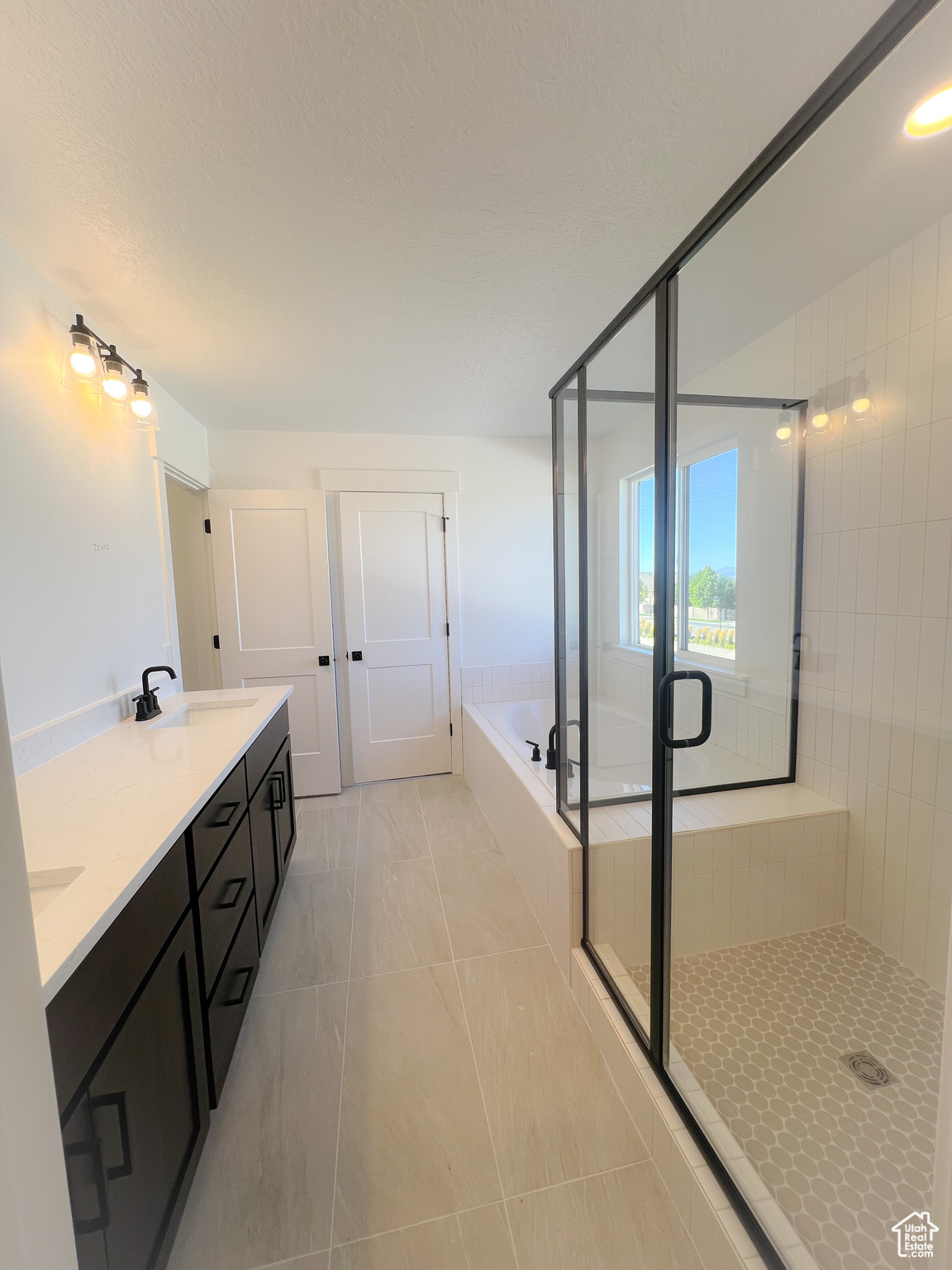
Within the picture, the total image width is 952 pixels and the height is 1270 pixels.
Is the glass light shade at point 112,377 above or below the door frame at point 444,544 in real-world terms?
above

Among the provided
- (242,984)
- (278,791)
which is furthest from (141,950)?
(278,791)

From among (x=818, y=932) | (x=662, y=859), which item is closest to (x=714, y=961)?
(x=818, y=932)

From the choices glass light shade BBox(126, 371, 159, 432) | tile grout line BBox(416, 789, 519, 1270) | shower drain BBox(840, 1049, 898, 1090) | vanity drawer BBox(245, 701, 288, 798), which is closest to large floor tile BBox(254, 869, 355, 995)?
tile grout line BBox(416, 789, 519, 1270)

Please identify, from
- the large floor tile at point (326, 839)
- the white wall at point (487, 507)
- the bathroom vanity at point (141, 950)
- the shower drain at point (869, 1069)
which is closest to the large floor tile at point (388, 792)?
the large floor tile at point (326, 839)

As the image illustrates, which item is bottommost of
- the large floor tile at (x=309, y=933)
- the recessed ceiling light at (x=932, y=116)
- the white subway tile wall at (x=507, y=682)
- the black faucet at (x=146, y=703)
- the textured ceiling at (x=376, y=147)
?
the large floor tile at (x=309, y=933)

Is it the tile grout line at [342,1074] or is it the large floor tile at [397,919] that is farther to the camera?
the large floor tile at [397,919]

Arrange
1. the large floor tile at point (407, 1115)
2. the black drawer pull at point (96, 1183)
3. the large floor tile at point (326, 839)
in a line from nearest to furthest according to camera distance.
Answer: the black drawer pull at point (96, 1183), the large floor tile at point (407, 1115), the large floor tile at point (326, 839)

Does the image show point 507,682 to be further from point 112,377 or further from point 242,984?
point 112,377

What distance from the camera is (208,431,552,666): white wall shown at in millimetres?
3139

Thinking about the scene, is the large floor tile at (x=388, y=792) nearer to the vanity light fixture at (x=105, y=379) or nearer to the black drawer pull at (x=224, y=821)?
the black drawer pull at (x=224, y=821)

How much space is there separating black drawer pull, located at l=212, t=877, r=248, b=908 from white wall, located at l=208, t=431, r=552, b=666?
215 centimetres

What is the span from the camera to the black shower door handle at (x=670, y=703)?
1187 millimetres

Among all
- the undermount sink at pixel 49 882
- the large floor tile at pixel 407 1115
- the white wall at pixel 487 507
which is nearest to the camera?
the undermount sink at pixel 49 882

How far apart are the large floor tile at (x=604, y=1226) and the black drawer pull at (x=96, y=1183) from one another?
80 centimetres
